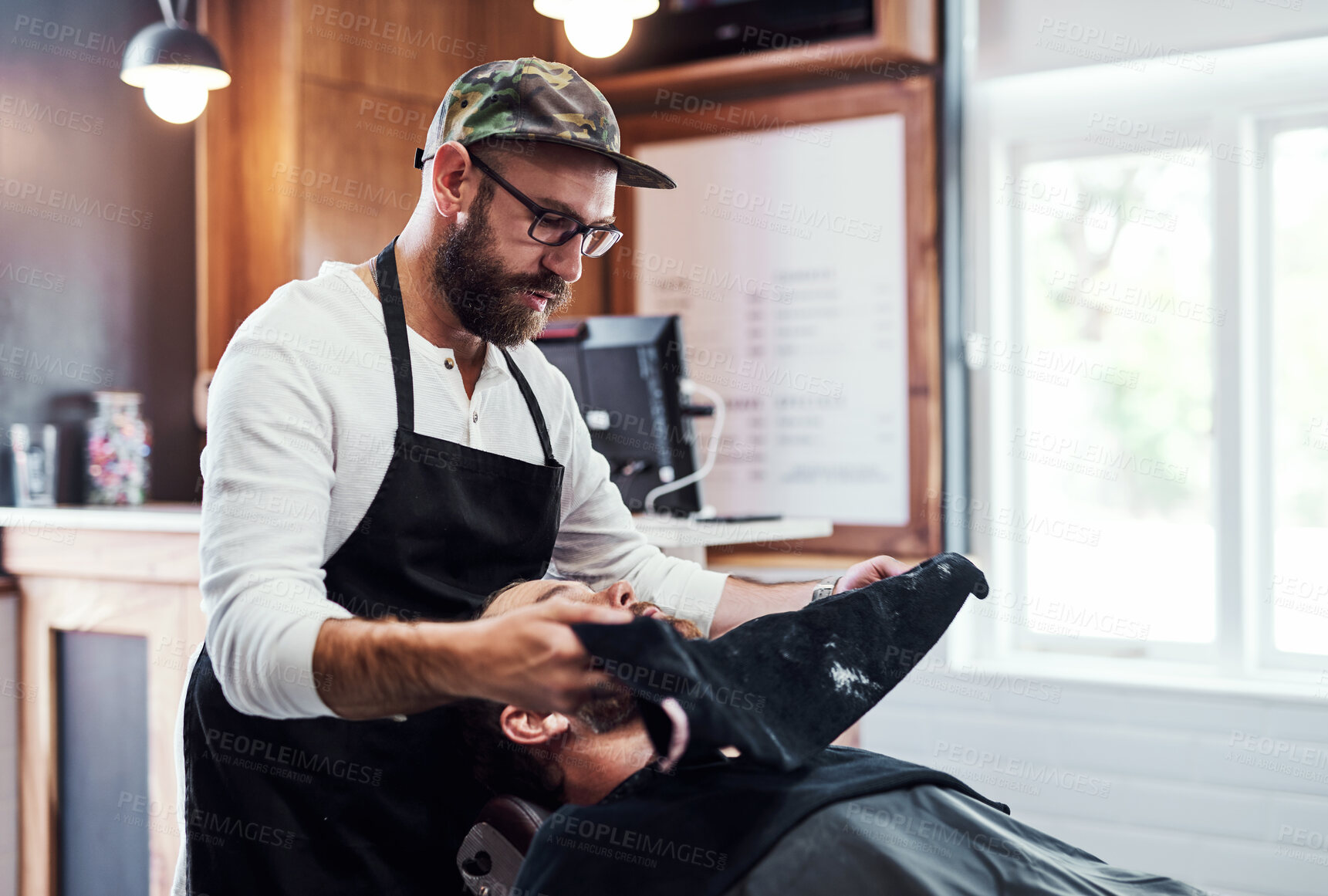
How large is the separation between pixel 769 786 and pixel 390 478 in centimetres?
58

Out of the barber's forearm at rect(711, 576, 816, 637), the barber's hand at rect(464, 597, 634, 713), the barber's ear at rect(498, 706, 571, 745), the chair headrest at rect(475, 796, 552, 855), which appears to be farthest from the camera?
the barber's forearm at rect(711, 576, 816, 637)

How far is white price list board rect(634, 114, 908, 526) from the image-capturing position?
3.15 m

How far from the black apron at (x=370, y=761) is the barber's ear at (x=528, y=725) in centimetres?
11

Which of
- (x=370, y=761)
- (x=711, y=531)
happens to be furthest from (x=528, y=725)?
Result: (x=711, y=531)

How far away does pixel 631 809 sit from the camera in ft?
4.07

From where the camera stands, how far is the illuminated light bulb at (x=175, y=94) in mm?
2635

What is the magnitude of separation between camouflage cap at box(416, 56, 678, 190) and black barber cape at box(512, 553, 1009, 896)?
649 mm

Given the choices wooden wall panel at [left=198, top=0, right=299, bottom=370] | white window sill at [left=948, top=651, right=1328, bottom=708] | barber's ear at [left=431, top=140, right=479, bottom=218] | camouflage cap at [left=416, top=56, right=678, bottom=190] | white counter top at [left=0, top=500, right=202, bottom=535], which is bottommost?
white window sill at [left=948, top=651, right=1328, bottom=708]

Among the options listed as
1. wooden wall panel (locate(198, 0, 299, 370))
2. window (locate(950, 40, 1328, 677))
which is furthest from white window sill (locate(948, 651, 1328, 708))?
wooden wall panel (locate(198, 0, 299, 370))

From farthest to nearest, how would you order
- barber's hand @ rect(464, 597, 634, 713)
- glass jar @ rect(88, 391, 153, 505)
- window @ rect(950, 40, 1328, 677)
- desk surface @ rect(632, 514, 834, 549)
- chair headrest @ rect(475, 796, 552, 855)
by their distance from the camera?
1. glass jar @ rect(88, 391, 153, 505)
2. window @ rect(950, 40, 1328, 677)
3. desk surface @ rect(632, 514, 834, 549)
4. chair headrest @ rect(475, 796, 552, 855)
5. barber's hand @ rect(464, 597, 634, 713)

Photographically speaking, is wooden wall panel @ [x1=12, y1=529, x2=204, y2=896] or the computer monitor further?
the computer monitor

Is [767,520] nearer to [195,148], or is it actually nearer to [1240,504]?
[1240,504]

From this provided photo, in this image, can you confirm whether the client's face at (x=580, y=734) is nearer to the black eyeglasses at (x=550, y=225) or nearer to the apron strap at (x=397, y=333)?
the apron strap at (x=397, y=333)

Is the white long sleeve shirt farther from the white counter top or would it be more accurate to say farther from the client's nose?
the white counter top
